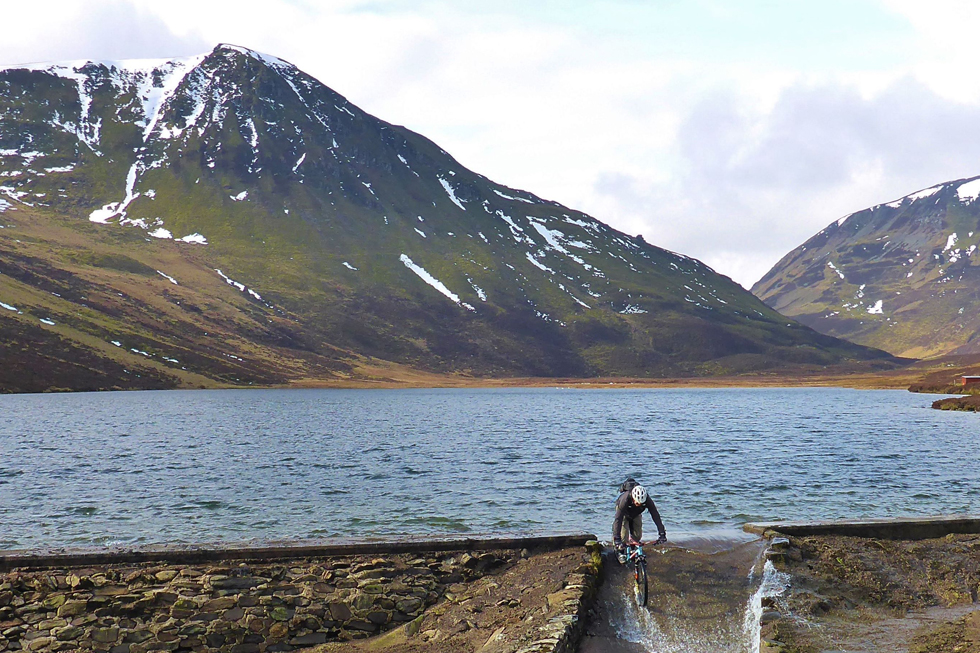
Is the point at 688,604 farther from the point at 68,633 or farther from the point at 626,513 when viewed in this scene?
the point at 68,633

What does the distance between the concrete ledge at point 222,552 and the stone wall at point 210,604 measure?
0.22 meters

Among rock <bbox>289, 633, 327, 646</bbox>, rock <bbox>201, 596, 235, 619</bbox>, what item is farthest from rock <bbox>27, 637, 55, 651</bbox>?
rock <bbox>289, 633, 327, 646</bbox>

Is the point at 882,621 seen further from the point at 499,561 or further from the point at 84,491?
the point at 84,491

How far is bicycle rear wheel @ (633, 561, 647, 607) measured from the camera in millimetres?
20203

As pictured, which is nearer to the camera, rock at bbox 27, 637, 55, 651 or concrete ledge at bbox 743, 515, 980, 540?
rock at bbox 27, 637, 55, 651

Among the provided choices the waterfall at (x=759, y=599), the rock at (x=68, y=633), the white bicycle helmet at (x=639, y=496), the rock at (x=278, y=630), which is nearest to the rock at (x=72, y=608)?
the rock at (x=68, y=633)

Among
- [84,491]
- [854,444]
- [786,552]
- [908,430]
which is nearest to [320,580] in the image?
[786,552]

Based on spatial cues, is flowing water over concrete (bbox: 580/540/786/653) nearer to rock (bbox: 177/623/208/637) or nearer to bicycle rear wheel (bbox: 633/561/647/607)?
bicycle rear wheel (bbox: 633/561/647/607)

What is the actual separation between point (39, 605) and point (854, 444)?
6674cm

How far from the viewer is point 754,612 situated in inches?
781

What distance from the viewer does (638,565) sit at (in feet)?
67.7

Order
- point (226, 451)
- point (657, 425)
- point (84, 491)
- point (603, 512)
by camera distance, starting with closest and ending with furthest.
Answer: point (603, 512)
point (84, 491)
point (226, 451)
point (657, 425)

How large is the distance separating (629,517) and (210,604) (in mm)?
11183

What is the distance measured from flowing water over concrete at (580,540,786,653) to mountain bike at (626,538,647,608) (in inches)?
10.4
